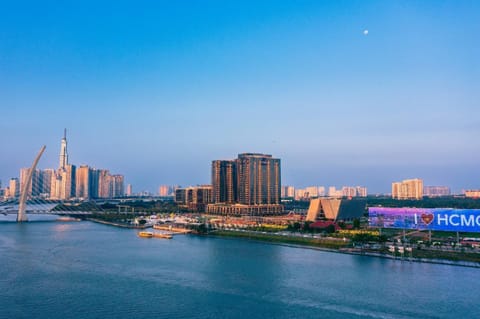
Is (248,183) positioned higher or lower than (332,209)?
higher

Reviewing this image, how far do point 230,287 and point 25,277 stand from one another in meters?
3.86

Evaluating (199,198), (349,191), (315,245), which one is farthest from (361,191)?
(315,245)

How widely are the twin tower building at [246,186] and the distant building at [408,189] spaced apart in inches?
799

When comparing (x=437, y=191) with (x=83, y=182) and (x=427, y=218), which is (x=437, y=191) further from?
(x=427, y=218)

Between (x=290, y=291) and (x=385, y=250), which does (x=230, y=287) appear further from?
(x=385, y=250)

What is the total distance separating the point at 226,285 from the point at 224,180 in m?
22.4

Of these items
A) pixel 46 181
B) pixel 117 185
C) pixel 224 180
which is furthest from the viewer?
pixel 117 185

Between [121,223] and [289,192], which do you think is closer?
[121,223]

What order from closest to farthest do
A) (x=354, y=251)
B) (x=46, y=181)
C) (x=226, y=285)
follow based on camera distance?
(x=226, y=285) < (x=354, y=251) < (x=46, y=181)

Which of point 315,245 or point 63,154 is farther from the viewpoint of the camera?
point 63,154

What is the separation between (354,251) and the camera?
11.1 meters

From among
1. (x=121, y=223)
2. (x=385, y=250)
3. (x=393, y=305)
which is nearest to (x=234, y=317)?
(x=393, y=305)

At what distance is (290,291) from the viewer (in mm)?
7211

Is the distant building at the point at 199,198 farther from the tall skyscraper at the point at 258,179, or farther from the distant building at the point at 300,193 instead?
the distant building at the point at 300,193
